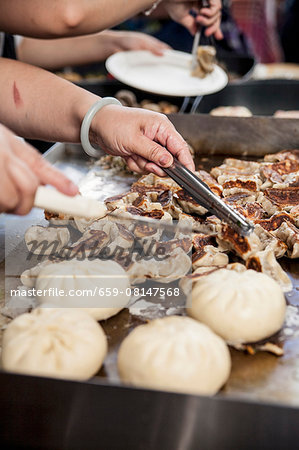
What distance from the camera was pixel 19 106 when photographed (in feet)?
6.79

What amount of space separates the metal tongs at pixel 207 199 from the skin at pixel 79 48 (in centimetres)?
184

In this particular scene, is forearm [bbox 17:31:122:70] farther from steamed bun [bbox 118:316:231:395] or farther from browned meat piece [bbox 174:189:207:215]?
steamed bun [bbox 118:316:231:395]

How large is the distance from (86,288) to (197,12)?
227 cm

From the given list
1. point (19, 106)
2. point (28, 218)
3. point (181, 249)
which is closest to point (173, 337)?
point (181, 249)

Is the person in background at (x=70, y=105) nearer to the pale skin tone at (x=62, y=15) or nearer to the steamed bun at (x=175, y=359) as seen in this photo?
the pale skin tone at (x=62, y=15)

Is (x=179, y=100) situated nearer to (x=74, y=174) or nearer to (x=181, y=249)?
(x=74, y=174)

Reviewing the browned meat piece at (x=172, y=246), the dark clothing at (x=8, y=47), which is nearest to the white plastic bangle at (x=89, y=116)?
the browned meat piece at (x=172, y=246)

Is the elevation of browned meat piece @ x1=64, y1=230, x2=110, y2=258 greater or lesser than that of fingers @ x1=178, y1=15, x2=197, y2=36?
lesser

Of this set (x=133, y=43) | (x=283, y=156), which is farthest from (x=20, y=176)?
(x=133, y=43)

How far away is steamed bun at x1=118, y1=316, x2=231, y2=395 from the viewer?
1113 millimetres

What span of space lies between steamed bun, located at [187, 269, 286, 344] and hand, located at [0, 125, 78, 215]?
1.66 feet

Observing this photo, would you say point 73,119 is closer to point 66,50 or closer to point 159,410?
point 159,410

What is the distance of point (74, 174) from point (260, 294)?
5.03ft

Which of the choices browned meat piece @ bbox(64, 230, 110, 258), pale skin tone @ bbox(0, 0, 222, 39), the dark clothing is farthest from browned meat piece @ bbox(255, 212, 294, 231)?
the dark clothing
